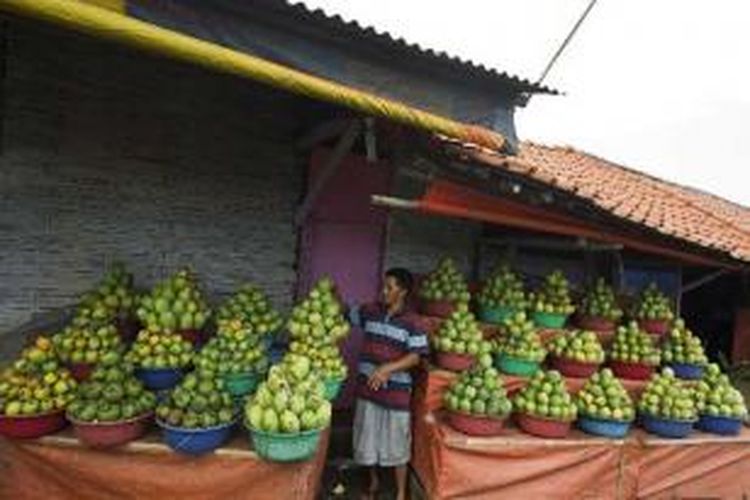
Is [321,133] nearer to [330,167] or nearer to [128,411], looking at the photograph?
[330,167]

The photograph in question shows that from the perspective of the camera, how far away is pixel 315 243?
7.12 metres

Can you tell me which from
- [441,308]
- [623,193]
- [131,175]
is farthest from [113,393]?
[623,193]

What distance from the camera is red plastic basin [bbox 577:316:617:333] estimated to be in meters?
7.07

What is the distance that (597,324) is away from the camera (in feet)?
23.2

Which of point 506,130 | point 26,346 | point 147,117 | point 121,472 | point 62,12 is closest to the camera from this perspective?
point 62,12

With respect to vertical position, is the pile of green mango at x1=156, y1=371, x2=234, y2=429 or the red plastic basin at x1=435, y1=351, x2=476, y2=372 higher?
the red plastic basin at x1=435, y1=351, x2=476, y2=372

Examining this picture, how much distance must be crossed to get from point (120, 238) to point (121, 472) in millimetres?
2075

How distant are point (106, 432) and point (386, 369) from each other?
2152 millimetres

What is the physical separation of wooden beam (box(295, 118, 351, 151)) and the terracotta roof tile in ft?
3.77

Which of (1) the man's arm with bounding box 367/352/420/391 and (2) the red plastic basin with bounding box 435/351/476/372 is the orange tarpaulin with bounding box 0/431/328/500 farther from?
(2) the red plastic basin with bounding box 435/351/476/372

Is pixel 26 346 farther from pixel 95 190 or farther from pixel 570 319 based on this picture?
pixel 570 319

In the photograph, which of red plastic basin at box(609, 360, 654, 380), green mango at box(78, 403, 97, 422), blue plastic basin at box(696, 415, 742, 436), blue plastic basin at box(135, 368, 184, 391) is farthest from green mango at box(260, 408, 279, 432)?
blue plastic basin at box(696, 415, 742, 436)

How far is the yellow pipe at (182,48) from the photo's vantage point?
121 inches

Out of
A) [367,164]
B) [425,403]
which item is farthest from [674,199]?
[425,403]
